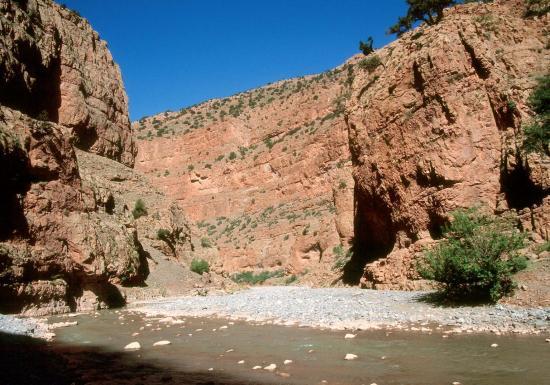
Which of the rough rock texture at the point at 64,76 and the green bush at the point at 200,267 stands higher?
the rough rock texture at the point at 64,76

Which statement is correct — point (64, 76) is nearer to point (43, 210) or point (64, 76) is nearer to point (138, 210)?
point (138, 210)

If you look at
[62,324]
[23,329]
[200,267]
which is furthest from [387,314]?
[200,267]

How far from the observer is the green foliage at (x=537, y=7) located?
1823cm

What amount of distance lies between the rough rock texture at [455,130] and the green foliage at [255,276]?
27966 mm

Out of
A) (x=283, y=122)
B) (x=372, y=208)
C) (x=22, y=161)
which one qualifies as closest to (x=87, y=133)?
(x=22, y=161)

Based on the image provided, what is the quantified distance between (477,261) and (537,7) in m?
13.0

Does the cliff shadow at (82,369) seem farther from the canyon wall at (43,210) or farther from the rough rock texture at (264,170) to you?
the rough rock texture at (264,170)

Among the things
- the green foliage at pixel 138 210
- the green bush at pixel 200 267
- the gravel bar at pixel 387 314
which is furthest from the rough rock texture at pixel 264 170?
the gravel bar at pixel 387 314

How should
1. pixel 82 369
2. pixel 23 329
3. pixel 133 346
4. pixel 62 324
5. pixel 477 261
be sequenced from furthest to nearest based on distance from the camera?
pixel 62 324 < pixel 477 261 < pixel 23 329 < pixel 133 346 < pixel 82 369

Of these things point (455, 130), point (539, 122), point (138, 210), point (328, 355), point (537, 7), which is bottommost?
point (328, 355)

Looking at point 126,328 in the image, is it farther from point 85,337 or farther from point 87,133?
point 87,133

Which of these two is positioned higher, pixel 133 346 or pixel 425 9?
pixel 425 9

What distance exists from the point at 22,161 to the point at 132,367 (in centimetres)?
1163

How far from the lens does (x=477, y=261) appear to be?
12.2 meters
